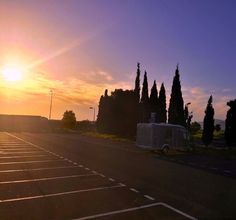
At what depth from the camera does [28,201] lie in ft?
42.5

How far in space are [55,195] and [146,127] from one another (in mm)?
24205

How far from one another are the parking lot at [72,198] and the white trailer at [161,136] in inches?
654

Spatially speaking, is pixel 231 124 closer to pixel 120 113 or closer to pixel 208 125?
pixel 208 125

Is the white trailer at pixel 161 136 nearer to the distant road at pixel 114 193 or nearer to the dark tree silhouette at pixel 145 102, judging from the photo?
the distant road at pixel 114 193

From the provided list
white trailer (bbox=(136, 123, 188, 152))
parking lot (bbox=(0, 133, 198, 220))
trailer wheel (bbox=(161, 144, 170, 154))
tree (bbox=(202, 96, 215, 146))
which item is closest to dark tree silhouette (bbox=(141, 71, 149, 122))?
tree (bbox=(202, 96, 215, 146))

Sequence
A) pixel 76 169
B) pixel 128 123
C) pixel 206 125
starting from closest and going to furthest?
pixel 76 169 → pixel 206 125 → pixel 128 123

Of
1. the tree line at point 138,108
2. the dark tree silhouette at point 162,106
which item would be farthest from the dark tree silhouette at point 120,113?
the dark tree silhouette at point 162,106

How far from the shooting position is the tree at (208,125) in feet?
174

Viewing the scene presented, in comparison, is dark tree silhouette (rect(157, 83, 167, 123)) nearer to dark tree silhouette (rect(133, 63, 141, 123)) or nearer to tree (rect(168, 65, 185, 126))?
dark tree silhouette (rect(133, 63, 141, 123))

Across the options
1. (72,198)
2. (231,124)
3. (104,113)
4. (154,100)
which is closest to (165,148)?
(231,124)

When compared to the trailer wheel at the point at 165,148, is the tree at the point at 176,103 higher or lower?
higher

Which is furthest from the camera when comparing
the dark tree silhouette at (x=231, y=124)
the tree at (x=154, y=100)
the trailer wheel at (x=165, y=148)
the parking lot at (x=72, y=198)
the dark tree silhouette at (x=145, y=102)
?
the dark tree silhouette at (x=145, y=102)

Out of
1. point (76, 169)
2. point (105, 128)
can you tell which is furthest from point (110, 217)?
point (105, 128)

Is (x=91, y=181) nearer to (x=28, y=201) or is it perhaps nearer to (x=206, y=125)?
(x=28, y=201)
